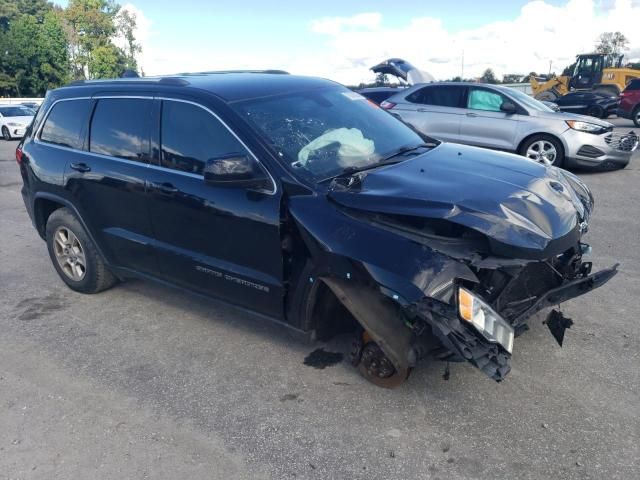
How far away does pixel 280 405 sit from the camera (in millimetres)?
3232

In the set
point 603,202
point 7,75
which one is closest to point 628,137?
point 603,202

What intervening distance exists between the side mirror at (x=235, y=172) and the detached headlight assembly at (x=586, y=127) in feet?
26.1

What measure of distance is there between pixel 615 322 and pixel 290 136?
9.03 feet

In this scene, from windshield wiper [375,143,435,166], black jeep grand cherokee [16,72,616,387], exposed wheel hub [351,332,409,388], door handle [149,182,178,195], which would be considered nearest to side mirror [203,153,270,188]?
black jeep grand cherokee [16,72,616,387]

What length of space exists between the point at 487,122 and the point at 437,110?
1052mm

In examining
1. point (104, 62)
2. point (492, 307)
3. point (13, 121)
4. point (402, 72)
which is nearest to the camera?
point (492, 307)

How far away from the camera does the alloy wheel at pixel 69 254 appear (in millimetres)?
4861

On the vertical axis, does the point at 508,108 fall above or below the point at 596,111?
above

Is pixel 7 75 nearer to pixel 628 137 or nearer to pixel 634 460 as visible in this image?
pixel 628 137

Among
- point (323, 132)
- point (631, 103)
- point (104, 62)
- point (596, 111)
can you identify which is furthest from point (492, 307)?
point (104, 62)

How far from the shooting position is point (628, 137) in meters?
10.0

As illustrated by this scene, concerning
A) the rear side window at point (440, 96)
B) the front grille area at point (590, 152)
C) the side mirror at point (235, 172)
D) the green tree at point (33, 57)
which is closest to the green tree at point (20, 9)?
the green tree at point (33, 57)

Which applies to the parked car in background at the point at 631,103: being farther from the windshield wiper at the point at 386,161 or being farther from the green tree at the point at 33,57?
the green tree at the point at 33,57

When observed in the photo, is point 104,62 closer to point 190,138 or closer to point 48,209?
point 48,209
